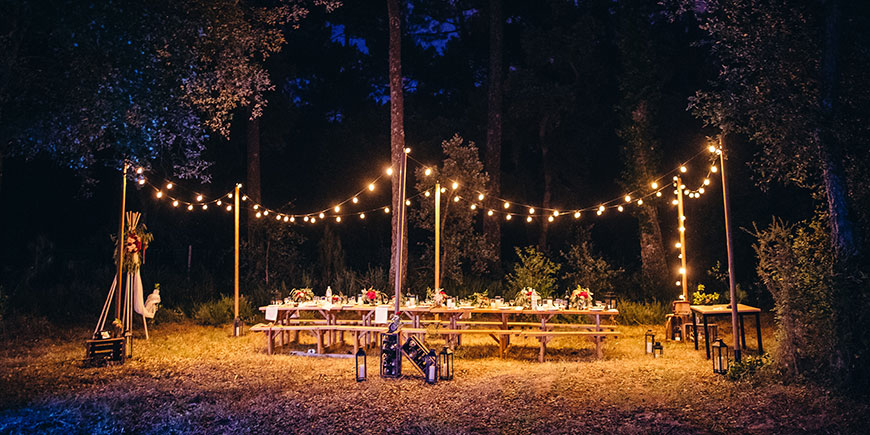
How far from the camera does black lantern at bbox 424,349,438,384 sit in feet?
22.9

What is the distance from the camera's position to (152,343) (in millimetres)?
10320

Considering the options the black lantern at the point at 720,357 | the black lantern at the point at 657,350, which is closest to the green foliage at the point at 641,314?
the black lantern at the point at 657,350

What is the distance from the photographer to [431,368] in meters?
6.98

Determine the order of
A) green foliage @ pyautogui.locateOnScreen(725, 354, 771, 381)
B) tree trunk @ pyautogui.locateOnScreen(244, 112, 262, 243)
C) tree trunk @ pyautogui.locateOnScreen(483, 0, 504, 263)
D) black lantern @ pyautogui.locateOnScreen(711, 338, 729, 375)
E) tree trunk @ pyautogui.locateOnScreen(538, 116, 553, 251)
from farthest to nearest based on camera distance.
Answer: tree trunk @ pyautogui.locateOnScreen(538, 116, 553, 251), tree trunk @ pyautogui.locateOnScreen(244, 112, 262, 243), tree trunk @ pyautogui.locateOnScreen(483, 0, 504, 263), black lantern @ pyautogui.locateOnScreen(711, 338, 729, 375), green foliage @ pyautogui.locateOnScreen(725, 354, 771, 381)

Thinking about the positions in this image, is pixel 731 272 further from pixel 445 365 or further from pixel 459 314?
pixel 459 314

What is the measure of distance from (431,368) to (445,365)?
51cm

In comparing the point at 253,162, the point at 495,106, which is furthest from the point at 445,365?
the point at 253,162

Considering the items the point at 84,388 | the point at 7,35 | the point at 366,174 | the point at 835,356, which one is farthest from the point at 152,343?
the point at 366,174

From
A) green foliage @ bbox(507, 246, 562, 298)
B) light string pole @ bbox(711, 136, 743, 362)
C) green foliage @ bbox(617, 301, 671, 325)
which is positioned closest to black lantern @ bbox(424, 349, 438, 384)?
light string pole @ bbox(711, 136, 743, 362)

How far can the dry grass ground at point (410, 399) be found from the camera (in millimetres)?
5457

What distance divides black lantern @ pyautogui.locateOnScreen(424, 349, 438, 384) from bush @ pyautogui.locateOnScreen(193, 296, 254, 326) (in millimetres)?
6880

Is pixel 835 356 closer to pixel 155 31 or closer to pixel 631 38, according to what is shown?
pixel 155 31

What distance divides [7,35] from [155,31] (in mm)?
1654

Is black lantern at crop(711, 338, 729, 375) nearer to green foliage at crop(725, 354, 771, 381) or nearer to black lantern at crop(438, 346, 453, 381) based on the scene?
green foliage at crop(725, 354, 771, 381)
